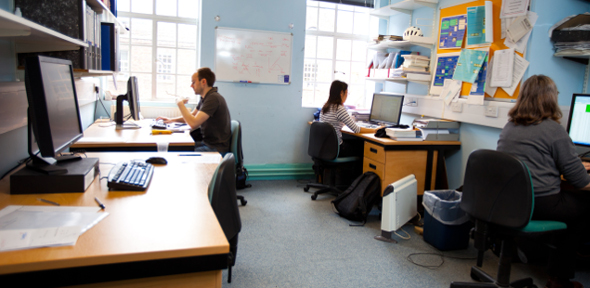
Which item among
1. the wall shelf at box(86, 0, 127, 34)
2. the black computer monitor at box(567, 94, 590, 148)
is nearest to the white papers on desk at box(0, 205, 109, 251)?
the wall shelf at box(86, 0, 127, 34)

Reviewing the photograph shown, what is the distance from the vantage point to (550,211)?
2031 millimetres

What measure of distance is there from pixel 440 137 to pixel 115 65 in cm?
264

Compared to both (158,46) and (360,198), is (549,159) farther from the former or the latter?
(158,46)

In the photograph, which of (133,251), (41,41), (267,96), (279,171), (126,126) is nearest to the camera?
(133,251)

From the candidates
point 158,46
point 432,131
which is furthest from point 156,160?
point 158,46

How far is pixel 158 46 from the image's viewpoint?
4375 mm

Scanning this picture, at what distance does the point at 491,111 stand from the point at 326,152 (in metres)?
1.42

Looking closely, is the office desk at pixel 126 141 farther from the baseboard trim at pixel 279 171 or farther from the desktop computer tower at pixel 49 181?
the baseboard trim at pixel 279 171

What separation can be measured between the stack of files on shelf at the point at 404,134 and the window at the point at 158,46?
233cm

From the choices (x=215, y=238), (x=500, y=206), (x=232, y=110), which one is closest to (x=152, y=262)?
(x=215, y=238)

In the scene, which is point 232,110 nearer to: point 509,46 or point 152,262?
point 509,46

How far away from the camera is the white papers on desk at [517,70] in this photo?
9.38 ft

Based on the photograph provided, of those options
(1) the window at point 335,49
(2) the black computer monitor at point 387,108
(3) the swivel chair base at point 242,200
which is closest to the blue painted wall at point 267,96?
(1) the window at point 335,49

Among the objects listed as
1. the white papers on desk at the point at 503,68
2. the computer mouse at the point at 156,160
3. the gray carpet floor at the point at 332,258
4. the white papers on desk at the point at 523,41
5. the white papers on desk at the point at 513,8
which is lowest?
the gray carpet floor at the point at 332,258
